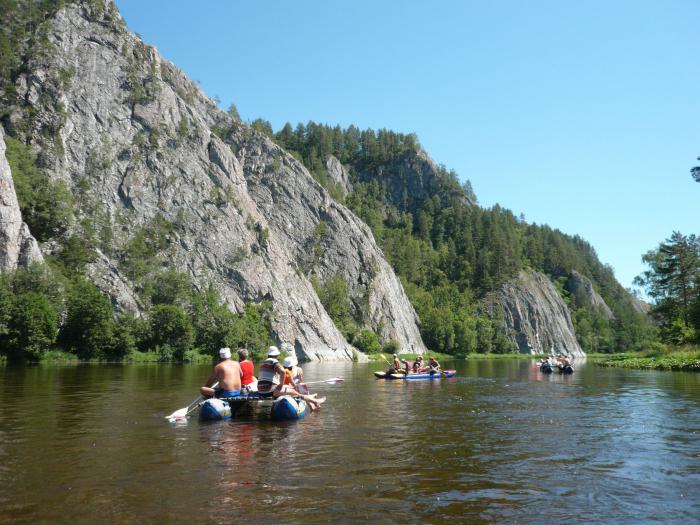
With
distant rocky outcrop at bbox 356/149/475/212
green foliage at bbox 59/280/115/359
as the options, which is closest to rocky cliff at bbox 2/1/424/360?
green foliage at bbox 59/280/115/359

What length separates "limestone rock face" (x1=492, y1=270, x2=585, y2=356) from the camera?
15238cm

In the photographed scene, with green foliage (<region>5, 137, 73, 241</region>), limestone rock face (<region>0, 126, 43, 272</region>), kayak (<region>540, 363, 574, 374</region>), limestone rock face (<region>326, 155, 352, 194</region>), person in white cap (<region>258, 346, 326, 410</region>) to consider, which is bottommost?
kayak (<region>540, 363, 574, 374</region>)

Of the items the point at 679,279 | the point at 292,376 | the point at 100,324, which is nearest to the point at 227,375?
the point at 292,376

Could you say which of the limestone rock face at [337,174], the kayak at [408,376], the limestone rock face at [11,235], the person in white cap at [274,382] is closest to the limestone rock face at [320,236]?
the limestone rock face at [337,174]

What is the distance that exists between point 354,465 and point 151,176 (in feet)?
307

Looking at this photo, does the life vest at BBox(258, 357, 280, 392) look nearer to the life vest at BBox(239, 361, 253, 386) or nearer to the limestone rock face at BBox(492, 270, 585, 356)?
the life vest at BBox(239, 361, 253, 386)

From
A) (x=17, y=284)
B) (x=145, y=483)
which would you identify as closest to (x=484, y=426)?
(x=145, y=483)

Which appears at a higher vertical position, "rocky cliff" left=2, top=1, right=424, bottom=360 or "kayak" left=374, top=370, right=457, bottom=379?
"rocky cliff" left=2, top=1, right=424, bottom=360

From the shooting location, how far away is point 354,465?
11.9 meters

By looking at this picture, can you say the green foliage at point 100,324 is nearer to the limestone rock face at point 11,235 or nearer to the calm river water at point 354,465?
the limestone rock face at point 11,235

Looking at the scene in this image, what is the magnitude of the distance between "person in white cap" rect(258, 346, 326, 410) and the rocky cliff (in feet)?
202

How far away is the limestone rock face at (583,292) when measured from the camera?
608ft

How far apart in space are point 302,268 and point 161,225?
37158 mm

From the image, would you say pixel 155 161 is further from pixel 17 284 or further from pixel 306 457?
pixel 306 457
